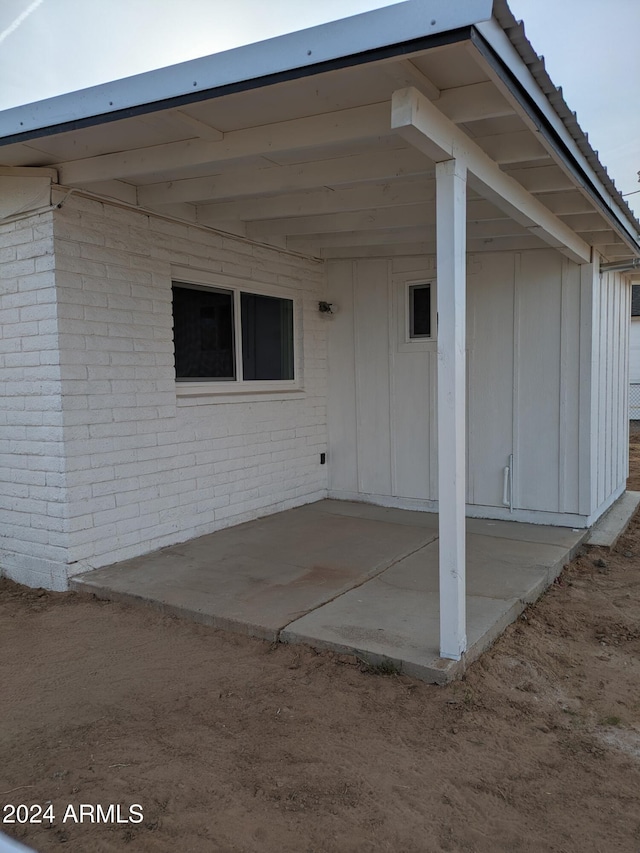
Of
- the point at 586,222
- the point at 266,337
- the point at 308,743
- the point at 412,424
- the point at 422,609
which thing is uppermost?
the point at 586,222

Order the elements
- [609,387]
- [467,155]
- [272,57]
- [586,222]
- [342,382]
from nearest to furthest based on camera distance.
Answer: [272,57] → [467,155] → [586,222] → [609,387] → [342,382]

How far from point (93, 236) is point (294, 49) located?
2.50 metres

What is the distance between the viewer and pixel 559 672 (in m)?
3.27

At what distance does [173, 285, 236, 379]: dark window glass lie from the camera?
5.30 meters

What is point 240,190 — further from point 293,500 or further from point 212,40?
point 212,40

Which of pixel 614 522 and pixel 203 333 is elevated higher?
pixel 203 333

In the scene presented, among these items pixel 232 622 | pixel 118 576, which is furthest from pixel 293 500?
pixel 232 622

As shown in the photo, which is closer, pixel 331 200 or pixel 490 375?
pixel 331 200

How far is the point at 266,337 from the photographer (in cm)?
627

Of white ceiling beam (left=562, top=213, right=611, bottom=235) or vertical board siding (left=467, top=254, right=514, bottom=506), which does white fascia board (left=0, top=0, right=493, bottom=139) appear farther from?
vertical board siding (left=467, top=254, right=514, bottom=506)

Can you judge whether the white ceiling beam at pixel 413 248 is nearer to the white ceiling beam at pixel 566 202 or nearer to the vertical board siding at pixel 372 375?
the vertical board siding at pixel 372 375

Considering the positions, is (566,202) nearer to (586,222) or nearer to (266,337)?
(586,222)

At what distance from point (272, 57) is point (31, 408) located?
295 cm

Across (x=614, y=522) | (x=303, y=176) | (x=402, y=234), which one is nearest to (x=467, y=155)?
(x=303, y=176)
